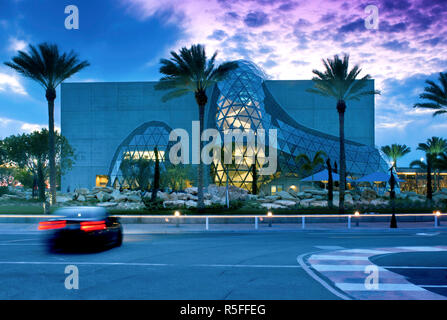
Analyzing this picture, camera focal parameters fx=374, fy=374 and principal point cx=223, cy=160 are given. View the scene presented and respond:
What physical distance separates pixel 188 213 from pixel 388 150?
50486 millimetres

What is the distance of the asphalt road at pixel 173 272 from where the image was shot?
6172 mm

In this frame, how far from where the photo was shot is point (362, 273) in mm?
7691

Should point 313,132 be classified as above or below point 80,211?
above

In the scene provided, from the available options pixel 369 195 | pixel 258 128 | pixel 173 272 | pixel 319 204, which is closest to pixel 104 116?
pixel 258 128

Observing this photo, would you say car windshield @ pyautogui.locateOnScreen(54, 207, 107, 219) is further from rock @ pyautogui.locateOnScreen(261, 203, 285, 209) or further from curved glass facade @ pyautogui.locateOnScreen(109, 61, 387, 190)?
curved glass facade @ pyautogui.locateOnScreen(109, 61, 387, 190)

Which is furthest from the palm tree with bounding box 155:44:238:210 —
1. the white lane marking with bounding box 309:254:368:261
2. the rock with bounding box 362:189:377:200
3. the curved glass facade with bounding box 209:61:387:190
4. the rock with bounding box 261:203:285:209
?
the curved glass facade with bounding box 209:61:387:190

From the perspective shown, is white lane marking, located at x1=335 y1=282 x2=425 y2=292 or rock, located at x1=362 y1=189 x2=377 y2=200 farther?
rock, located at x1=362 y1=189 x2=377 y2=200

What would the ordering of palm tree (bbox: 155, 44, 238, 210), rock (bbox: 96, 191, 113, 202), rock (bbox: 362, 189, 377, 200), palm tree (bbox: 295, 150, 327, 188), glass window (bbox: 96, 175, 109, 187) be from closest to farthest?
palm tree (bbox: 155, 44, 238, 210), rock (bbox: 96, 191, 113, 202), rock (bbox: 362, 189, 377, 200), palm tree (bbox: 295, 150, 327, 188), glass window (bbox: 96, 175, 109, 187)

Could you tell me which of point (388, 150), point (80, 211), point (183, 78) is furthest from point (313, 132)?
point (80, 211)

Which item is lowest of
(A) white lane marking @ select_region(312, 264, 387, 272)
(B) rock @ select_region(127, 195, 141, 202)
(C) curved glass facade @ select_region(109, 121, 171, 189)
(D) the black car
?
(B) rock @ select_region(127, 195, 141, 202)

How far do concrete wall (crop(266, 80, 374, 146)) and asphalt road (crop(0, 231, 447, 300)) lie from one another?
166 ft

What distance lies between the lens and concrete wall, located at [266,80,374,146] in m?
61.6

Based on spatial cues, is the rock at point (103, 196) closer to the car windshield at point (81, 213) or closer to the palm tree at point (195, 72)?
the palm tree at point (195, 72)
